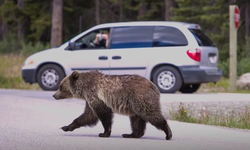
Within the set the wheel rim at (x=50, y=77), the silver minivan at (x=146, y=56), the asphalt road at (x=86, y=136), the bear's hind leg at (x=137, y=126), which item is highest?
the silver minivan at (x=146, y=56)

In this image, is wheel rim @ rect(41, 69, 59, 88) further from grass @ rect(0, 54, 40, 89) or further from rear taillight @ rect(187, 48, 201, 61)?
rear taillight @ rect(187, 48, 201, 61)

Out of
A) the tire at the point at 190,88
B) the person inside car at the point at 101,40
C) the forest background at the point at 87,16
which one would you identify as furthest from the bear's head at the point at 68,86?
the forest background at the point at 87,16

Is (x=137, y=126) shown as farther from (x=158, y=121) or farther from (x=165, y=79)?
(x=165, y=79)

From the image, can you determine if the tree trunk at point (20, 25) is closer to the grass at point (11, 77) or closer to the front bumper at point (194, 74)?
the grass at point (11, 77)

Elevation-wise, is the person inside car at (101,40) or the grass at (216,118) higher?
the person inside car at (101,40)

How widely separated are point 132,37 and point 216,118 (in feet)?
21.9

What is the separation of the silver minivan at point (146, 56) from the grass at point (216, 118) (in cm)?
430

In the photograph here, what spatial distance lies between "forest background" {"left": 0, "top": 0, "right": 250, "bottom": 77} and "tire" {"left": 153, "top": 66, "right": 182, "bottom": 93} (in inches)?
448

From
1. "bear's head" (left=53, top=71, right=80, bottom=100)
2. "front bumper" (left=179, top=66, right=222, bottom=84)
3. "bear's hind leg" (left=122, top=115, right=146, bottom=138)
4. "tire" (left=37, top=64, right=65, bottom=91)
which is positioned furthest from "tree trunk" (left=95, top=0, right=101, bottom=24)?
"bear's hind leg" (left=122, top=115, right=146, bottom=138)

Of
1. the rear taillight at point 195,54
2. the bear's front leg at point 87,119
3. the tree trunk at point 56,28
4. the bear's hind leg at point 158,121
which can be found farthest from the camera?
the tree trunk at point 56,28

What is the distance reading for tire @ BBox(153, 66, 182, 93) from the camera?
18.0 metres

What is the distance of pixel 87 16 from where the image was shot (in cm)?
5019

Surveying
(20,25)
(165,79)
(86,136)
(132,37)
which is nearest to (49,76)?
(132,37)

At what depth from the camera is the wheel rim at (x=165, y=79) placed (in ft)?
59.4
